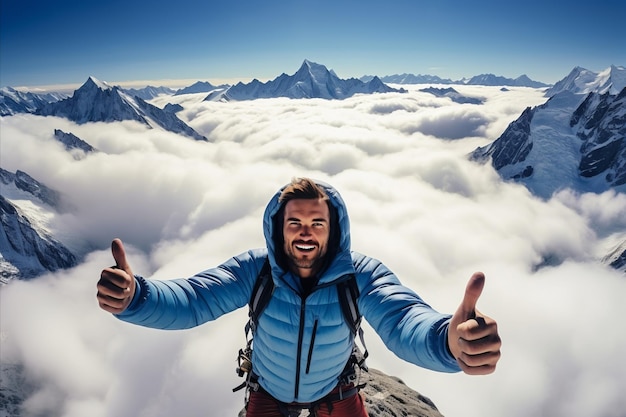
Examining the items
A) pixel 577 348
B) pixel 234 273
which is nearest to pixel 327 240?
pixel 234 273

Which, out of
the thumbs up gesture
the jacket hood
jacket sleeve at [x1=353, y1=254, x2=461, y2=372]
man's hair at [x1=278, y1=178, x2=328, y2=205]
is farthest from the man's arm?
the thumbs up gesture

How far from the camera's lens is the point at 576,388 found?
156625 mm

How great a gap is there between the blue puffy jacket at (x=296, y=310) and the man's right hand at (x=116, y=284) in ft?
0.84

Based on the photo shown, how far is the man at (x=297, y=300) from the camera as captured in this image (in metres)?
4.31

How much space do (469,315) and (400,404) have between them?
11796 mm

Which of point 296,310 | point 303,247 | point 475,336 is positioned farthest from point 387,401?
point 475,336

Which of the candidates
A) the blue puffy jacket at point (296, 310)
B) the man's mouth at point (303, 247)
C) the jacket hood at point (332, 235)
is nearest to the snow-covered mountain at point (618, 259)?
the blue puffy jacket at point (296, 310)

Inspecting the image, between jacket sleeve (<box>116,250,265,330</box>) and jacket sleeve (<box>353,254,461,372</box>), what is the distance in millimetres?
1732

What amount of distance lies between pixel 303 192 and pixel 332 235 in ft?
2.60

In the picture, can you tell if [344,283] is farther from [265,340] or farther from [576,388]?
[576,388]

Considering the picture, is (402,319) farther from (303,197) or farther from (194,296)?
(194,296)

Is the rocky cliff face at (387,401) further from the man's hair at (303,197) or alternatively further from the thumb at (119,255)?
the thumb at (119,255)

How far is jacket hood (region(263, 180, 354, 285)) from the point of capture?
4906 millimetres

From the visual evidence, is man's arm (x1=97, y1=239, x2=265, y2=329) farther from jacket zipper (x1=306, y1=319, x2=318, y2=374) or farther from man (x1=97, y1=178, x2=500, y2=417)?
jacket zipper (x1=306, y1=319, x2=318, y2=374)
